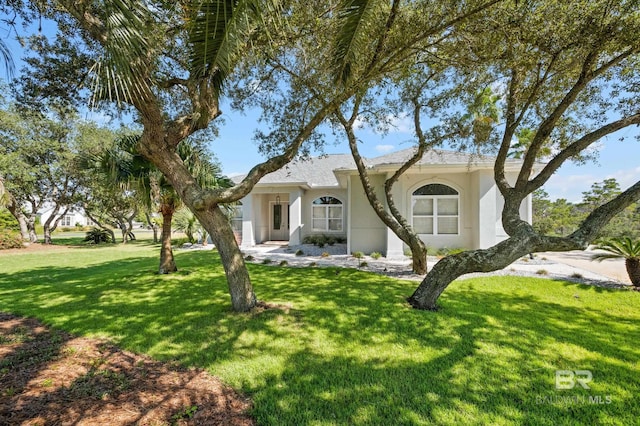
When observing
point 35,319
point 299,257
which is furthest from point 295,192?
point 35,319

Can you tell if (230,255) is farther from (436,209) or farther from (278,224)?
(278,224)

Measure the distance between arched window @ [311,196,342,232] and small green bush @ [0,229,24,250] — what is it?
1880 centimetres

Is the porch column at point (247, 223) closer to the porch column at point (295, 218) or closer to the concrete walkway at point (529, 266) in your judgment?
the porch column at point (295, 218)

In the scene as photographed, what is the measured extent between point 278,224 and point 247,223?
3465 mm

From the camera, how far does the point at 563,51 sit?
559 centimetres

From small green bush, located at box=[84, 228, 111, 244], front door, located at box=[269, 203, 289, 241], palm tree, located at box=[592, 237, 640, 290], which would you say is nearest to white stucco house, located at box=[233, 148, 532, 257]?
palm tree, located at box=[592, 237, 640, 290]

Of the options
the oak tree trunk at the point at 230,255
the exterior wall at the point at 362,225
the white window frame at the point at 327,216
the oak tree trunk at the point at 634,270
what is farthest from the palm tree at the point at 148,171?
the oak tree trunk at the point at 634,270

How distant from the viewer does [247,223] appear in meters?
16.8

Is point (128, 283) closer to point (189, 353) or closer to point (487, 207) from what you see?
point (189, 353)

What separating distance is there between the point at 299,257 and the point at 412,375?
385 inches

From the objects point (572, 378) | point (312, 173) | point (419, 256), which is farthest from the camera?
point (312, 173)

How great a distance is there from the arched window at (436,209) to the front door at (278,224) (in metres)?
9.87

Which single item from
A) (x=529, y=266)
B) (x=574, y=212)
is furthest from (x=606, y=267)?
(x=574, y=212)

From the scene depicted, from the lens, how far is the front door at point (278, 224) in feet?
65.1
